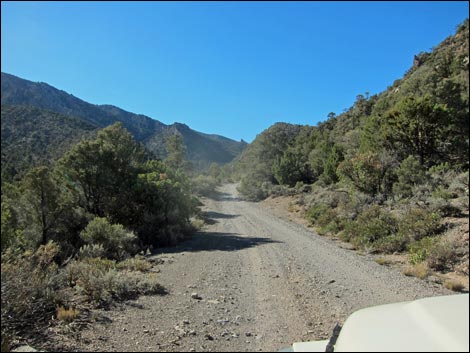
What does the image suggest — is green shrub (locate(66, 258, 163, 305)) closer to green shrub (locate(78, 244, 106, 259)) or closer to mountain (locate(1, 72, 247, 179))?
green shrub (locate(78, 244, 106, 259))

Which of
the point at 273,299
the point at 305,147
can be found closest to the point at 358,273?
the point at 273,299

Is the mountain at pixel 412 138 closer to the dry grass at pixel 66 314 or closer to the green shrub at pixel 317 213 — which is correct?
the green shrub at pixel 317 213

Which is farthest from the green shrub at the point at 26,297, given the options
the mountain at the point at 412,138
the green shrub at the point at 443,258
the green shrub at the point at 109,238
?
the mountain at the point at 412,138


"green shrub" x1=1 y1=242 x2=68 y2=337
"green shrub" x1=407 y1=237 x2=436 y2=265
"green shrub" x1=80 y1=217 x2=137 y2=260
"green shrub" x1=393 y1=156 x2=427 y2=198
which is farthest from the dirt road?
"green shrub" x1=393 y1=156 x2=427 y2=198

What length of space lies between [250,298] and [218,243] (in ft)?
23.5

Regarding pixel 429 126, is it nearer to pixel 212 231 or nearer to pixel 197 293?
pixel 212 231

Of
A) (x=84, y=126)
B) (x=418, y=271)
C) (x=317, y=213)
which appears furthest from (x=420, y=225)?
(x=84, y=126)

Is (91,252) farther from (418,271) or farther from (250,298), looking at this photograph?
(418,271)

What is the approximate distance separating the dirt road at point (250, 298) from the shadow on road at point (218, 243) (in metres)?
0.22

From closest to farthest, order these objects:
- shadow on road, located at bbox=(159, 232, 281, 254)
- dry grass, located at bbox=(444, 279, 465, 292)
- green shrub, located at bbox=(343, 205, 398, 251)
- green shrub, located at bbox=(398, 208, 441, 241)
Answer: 1. dry grass, located at bbox=(444, 279, 465, 292)
2. green shrub, located at bbox=(398, 208, 441, 241)
3. green shrub, located at bbox=(343, 205, 398, 251)
4. shadow on road, located at bbox=(159, 232, 281, 254)

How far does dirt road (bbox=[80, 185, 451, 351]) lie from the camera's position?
3.62 m

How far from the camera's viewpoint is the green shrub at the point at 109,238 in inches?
407

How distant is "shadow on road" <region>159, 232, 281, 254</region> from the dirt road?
0.22 meters

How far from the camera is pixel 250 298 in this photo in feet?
18.5
